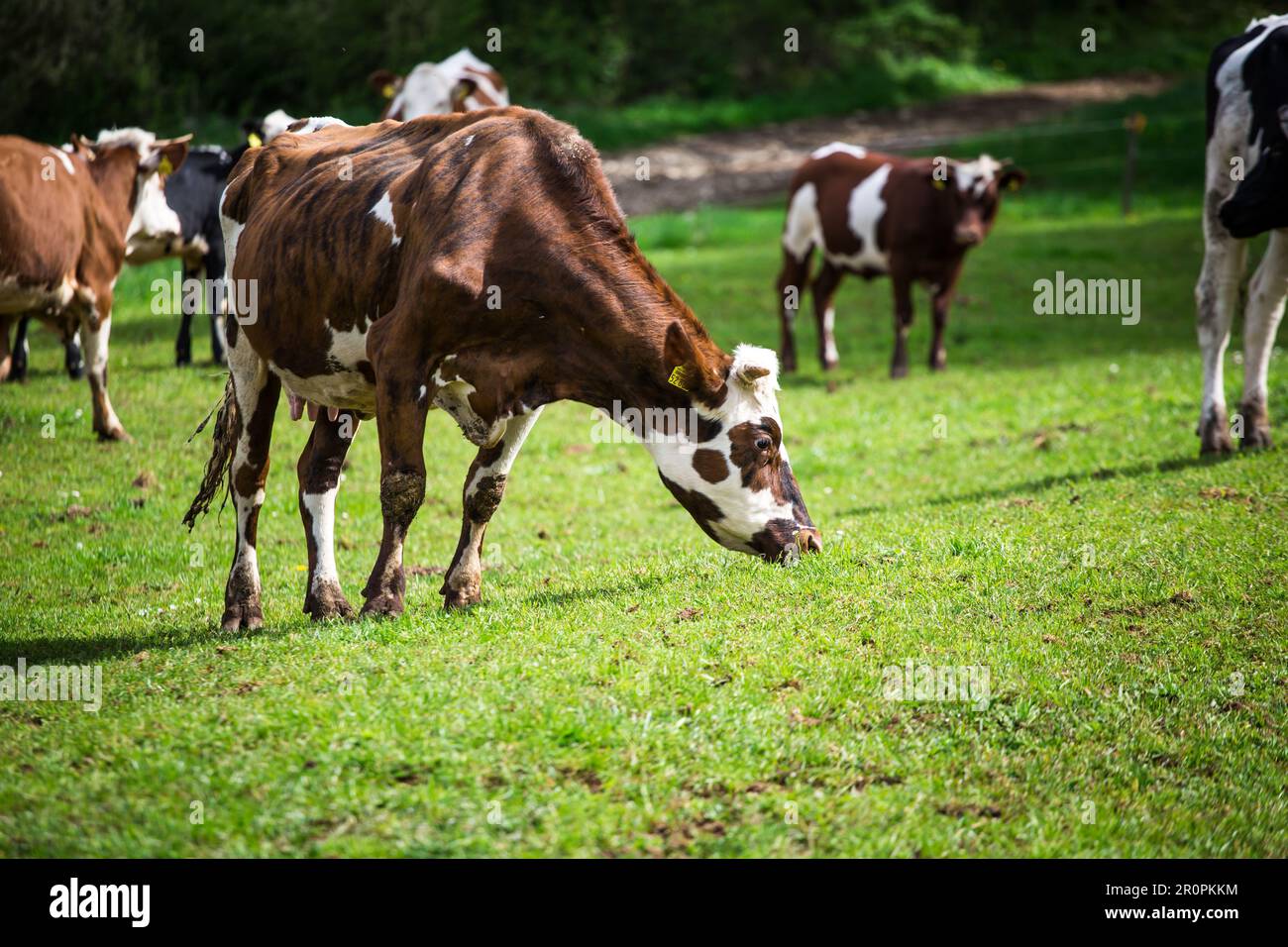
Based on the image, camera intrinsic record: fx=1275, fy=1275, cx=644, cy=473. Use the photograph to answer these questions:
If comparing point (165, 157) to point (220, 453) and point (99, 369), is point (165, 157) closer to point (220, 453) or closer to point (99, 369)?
point (99, 369)

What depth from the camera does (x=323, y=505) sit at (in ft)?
23.5

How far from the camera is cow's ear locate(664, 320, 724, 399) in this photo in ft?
21.3

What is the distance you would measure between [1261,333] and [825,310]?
778 cm

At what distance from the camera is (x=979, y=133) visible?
32938 millimetres

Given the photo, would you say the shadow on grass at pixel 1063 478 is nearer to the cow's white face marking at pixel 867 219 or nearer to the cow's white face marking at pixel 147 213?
the cow's white face marking at pixel 867 219

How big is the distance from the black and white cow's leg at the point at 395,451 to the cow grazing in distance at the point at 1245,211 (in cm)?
646

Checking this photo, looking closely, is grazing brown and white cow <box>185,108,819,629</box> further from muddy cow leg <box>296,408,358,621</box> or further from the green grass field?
the green grass field

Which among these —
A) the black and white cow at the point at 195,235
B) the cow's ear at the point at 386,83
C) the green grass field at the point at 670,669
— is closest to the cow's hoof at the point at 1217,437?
the green grass field at the point at 670,669

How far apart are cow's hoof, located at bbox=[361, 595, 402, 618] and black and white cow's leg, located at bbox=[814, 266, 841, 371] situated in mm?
11193

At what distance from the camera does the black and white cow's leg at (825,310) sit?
17.2 m

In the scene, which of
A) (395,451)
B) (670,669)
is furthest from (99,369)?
(670,669)

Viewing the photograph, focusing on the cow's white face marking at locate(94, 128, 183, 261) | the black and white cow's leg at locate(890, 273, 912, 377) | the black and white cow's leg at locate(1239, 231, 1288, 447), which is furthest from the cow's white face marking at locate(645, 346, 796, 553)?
the black and white cow's leg at locate(890, 273, 912, 377)

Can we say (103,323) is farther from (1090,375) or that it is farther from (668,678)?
(1090,375)
